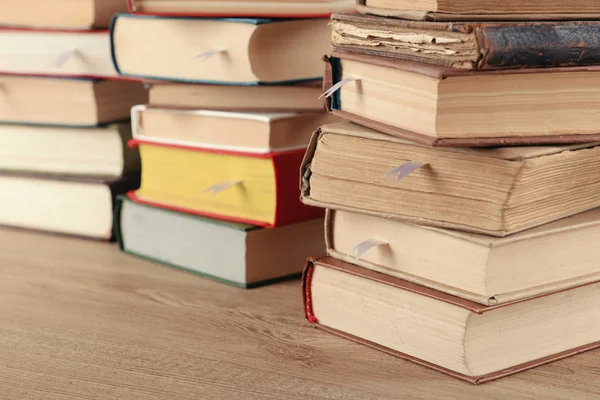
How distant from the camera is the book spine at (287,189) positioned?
3.90 feet

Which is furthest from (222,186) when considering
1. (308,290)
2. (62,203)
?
(62,203)

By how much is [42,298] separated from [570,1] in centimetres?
69

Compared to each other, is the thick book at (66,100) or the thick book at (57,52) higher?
the thick book at (57,52)

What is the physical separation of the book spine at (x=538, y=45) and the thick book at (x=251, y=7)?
39cm

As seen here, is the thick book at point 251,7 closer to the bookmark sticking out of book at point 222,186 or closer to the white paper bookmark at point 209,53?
the white paper bookmark at point 209,53

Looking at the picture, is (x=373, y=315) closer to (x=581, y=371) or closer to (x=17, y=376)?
(x=581, y=371)

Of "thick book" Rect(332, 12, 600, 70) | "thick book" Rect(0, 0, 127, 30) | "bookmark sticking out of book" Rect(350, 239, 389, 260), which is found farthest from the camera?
"thick book" Rect(0, 0, 127, 30)

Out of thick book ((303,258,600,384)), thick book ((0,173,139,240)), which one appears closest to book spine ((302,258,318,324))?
thick book ((303,258,600,384))

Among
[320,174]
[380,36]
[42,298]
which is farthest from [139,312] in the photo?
[380,36]

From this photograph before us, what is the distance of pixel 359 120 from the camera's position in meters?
1.00

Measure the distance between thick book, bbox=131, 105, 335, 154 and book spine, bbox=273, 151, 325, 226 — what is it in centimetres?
1

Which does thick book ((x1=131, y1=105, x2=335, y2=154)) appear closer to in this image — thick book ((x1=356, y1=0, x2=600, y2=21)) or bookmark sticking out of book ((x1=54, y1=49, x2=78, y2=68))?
bookmark sticking out of book ((x1=54, y1=49, x2=78, y2=68))

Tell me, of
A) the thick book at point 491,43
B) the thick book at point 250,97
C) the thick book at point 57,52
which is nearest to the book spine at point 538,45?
the thick book at point 491,43

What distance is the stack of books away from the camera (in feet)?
4.58
